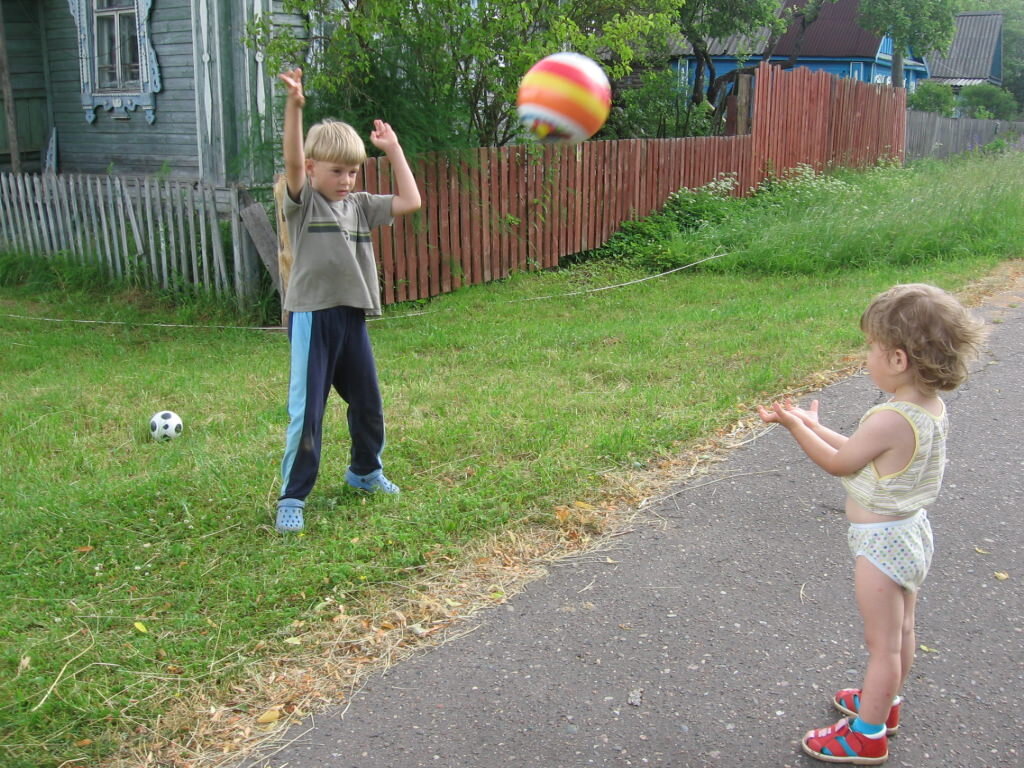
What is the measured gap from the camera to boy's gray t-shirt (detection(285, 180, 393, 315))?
13.5 feet

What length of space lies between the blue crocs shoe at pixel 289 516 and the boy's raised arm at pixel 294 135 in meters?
1.34

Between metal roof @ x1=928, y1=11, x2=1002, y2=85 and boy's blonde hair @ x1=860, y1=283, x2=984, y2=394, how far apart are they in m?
55.0

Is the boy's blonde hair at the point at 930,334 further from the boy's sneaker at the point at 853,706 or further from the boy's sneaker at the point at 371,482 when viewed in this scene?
the boy's sneaker at the point at 371,482

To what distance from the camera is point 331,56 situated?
29.2ft

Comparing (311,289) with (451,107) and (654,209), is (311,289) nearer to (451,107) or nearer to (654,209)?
(451,107)

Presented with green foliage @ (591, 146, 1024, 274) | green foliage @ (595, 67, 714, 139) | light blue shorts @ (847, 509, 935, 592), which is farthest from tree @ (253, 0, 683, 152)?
green foliage @ (595, 67, 714, 139)

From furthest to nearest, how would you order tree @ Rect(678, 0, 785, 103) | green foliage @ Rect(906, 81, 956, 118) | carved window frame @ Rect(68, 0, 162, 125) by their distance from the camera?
green foliage @ Rect(906, 81, 956, 118), tree @ Rect(678, 0, 785, 103), carved window frame @ Rect(68, 0, 162, 125)

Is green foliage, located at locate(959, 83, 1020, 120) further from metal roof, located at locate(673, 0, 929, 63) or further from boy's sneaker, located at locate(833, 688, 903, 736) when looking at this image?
boy's sneaker, located at locate(833, 688, 903, 736)

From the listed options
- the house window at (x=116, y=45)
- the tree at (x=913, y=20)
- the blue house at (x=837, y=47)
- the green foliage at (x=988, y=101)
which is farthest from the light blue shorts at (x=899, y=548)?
the green foliage at (x=988, y=101)

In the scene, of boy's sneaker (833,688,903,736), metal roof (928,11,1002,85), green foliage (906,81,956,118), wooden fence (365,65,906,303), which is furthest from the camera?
metal roof (928,11,1002,85)

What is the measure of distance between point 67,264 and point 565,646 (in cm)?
851

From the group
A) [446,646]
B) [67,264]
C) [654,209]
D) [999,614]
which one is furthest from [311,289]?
[654,209]

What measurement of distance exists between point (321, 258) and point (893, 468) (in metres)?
2.48

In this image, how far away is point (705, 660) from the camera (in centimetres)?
323
